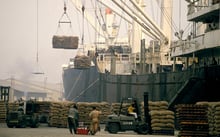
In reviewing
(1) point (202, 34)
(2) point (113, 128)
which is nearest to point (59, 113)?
(2) point (113, 128)

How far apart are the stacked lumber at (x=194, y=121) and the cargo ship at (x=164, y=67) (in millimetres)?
9222

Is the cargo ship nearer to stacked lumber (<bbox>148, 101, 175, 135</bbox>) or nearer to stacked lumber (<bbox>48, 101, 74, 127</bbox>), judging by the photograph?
stacked lumber (<bbox>148, 101, 175, 135</bbox>)

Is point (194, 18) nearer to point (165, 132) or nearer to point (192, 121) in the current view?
point (165, 132)

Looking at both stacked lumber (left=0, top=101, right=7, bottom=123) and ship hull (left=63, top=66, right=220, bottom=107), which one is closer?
ship hull (left=63, top=66, right=220, bottom=107)

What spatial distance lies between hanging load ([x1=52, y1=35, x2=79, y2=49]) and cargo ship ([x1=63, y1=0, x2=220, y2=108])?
18.8 feet

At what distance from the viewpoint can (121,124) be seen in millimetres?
37031

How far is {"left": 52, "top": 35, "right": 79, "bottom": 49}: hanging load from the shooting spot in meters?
61.4

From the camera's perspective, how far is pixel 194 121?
105 feet

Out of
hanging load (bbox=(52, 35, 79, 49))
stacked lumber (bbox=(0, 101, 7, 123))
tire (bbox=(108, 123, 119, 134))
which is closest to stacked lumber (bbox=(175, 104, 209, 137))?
tire (bbox=(108, 123, 119, 134))

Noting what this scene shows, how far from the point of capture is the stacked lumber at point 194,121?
31688 millimetres

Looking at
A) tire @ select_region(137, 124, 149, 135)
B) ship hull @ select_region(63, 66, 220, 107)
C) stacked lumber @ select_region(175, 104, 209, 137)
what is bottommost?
tire @ select_region(137, 124, 149, 135)

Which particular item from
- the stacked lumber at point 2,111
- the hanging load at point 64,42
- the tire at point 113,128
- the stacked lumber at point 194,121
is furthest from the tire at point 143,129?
the hanging load at point 64,42

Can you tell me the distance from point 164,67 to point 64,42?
10471 mm

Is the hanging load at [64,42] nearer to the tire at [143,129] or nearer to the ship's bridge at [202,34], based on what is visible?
the ship's bridge at [202,34]
